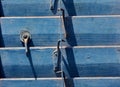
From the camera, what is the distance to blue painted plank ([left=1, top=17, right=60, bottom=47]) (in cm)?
258

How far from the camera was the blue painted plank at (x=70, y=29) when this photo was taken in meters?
2.56

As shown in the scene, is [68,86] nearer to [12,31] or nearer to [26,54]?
[26,54]

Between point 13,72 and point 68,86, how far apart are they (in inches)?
14.7

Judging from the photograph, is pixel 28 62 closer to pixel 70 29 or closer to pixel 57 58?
pixel 57 58

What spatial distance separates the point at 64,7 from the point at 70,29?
15 centimetres

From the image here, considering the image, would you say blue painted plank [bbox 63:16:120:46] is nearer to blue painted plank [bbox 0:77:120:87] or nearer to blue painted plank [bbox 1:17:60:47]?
blue painted plank [bbox 1:17:60:47]

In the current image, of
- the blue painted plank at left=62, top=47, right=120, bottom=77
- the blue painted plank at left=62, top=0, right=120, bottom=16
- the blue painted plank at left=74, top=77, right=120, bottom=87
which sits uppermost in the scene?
the blue painted plank at left=62, top=0, right=120, bottom=16

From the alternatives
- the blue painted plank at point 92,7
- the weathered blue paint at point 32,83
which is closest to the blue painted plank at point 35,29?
the blue painted plank at point 92,7

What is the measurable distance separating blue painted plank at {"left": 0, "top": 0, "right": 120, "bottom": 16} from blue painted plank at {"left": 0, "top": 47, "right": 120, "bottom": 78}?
0.25 m

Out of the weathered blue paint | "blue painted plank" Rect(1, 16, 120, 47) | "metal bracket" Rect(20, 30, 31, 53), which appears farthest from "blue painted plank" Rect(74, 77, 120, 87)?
"metal bracket" Rect(20, 30, 31, 53)

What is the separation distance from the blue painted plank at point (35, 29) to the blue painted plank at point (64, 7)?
0.07 metres

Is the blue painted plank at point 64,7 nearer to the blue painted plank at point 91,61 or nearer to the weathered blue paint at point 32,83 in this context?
the blue painted plank at point 91,61

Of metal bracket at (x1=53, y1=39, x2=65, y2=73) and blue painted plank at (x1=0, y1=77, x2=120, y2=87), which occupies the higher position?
metal bracket at (x1=53, y1=39, x2=65, y2=73)

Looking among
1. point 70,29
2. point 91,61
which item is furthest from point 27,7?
point 91,61
